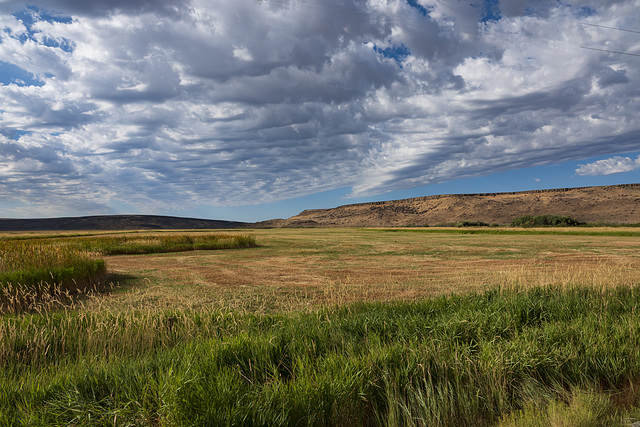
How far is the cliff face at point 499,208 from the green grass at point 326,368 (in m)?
126

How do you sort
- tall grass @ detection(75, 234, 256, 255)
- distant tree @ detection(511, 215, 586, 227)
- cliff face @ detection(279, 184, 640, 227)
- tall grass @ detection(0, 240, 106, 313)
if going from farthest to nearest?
cliff face @ detection(279, 184, 640, 227) < distant tree @ detection(511, 215, 586, 227) < tall grass @ detection(75, 234, 256, 255) < tall grass @ detection(0, 240, 106, 313)

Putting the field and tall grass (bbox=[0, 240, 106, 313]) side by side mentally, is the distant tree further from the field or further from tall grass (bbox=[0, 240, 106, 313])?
tall grass (bbox=[0, 240, 106, 313])

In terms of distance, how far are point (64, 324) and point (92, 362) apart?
2.69 metres

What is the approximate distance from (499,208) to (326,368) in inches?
6212

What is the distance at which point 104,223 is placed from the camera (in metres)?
168

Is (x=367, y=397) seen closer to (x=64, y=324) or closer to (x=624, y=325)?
(x=624, y=325)

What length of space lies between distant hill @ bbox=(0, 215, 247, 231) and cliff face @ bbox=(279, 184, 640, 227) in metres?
47.9

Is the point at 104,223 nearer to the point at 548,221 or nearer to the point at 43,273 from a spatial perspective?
the point at 548,221

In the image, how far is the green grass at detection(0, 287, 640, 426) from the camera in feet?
13.9

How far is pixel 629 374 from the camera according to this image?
5.47 m

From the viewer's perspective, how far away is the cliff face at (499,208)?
120 meters

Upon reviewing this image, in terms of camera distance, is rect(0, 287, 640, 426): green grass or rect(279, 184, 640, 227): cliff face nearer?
rect(0, 287, 640, 426): green grass

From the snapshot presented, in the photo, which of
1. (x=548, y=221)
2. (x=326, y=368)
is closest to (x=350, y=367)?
(x=326, y=368)

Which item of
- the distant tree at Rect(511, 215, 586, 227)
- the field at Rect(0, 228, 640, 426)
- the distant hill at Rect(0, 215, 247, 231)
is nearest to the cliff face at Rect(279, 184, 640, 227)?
the distant tree at Rect(511, 215, 586, 227)
